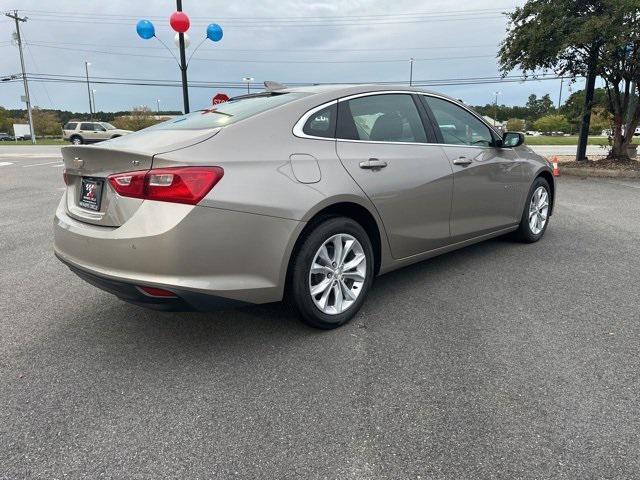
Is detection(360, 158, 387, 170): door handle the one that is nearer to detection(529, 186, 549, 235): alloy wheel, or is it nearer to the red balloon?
detection(529, 186, 549, 235): alloy wheel

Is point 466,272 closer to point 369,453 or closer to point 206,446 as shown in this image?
point 369,453

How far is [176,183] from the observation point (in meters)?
2.54

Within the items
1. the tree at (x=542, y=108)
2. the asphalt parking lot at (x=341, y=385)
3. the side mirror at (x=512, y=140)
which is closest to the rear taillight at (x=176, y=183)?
the asphalt parking lot at (x=341, y=385)

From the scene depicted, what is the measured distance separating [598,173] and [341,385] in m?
11.8

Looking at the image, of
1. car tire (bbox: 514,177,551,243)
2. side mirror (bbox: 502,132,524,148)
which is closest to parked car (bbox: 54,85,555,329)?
side mirror (bbox: 502,132,524,148)

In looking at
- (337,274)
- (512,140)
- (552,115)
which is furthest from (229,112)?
(552,115)

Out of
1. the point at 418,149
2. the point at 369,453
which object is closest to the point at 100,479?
the point at 369,453

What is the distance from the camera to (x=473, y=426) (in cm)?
225

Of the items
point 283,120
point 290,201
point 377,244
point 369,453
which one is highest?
point 283,120

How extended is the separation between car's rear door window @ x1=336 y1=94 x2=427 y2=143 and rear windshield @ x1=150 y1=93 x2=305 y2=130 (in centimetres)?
38

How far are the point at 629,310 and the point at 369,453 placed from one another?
101 inches

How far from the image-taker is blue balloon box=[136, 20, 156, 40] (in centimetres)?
1301

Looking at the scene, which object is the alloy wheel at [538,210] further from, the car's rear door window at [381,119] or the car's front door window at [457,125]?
the car's rear door window at [381,119]

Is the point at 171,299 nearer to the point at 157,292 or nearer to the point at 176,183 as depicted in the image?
the point at 157,292
